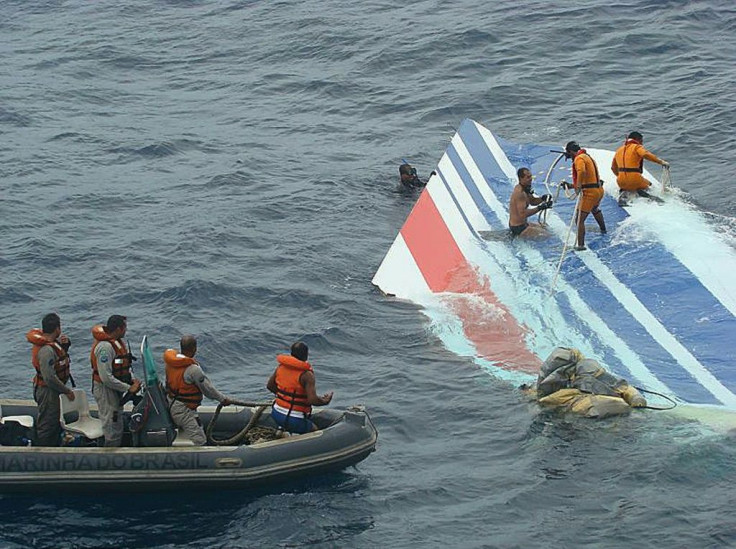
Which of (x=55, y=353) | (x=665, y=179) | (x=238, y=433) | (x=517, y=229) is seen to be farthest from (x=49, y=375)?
(x=665, y=179)

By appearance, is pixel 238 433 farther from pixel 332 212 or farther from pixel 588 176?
pixel 332 212

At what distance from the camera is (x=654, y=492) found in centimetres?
1277

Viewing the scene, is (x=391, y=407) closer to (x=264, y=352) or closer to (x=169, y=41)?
(x=264, y=352)

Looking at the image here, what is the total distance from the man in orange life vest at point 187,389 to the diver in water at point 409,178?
10.1 metres

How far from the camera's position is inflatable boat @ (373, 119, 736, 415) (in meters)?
15.8

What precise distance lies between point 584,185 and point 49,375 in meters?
8.82

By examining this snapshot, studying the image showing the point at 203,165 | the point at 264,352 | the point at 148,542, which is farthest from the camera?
the point at 203,165

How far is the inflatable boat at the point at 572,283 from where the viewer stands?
1576cm

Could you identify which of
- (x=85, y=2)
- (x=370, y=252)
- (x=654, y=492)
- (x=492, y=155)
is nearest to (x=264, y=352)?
(x=370, y=252)

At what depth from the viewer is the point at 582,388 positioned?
14453 mm

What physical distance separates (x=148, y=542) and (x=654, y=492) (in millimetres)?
5213

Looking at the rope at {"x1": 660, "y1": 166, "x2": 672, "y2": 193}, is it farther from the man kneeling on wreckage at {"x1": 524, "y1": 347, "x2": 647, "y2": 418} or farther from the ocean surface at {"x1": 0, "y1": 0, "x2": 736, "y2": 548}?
the man kneeling on wreckage at {"x1": 524, "y1": 347, "x2": 647, "y2": 418}

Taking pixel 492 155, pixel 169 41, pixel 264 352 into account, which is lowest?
pixel 264 352

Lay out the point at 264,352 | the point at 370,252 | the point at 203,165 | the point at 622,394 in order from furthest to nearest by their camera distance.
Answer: the point at 203,165
the point at 370,252
the point at 264,352
the point at 622,394
